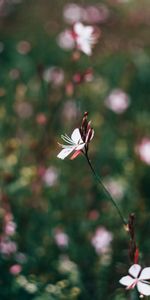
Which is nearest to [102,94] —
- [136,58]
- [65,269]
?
[136,58]

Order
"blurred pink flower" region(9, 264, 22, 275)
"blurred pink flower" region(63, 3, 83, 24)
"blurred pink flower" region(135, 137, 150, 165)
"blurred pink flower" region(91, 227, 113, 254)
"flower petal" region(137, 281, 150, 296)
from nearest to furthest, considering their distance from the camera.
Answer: "flower petal" region(137, 281, 150, 296) < "blurred pink flower" region(9, 264, 22, 275) < "blurred pink flower" region(91, 227, 113, 254) < "blurred pink flower" region(135, 137, 150, 165) < "blurred pink flower" region(63, 3, 83, 24)

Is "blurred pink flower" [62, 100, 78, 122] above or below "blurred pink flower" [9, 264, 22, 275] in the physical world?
above

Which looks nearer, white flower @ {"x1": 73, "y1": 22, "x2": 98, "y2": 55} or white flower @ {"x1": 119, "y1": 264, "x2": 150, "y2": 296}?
white flower @ {"x1": 119, "y1": 264, "x2": 150, "y2": 296}

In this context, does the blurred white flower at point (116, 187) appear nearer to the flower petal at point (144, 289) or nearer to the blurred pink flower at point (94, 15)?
the flower petal at point (144, 289)

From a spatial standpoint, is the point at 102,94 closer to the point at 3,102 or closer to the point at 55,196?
the point at 3,102

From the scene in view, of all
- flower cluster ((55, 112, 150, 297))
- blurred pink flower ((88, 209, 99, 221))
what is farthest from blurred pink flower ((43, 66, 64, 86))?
flower cluster ((55, 112, 150, 297))

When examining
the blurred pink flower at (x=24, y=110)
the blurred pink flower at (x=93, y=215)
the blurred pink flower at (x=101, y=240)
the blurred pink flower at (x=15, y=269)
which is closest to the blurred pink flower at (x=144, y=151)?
the blurred pink flower at (x=93, y=215)

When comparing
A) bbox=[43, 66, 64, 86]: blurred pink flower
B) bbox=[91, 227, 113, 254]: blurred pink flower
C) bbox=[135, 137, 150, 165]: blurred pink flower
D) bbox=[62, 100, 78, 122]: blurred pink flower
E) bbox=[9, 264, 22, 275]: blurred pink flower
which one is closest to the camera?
bbox=[9, 264, 22, 275]: blurred pink flower

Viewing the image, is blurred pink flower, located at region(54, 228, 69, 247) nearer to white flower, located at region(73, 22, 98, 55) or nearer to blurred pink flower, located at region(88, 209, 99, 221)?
blurred pink flower, located at region(88, 209, 99, 221)
